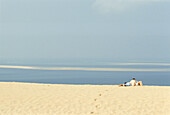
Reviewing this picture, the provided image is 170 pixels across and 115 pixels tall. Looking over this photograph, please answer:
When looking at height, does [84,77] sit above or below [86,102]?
above

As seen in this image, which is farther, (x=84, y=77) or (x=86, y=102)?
(x=84, y=77)

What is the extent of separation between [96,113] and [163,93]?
19.1 feet

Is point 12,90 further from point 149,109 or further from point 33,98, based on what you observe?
point 149,109

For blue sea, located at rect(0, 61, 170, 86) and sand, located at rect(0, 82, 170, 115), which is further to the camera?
blue sea, located at rect(0, 61, 170, 86)

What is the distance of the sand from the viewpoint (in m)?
15.1

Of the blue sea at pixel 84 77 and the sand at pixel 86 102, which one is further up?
the blue sea at pixel 84 77

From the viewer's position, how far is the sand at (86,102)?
49.4 feet

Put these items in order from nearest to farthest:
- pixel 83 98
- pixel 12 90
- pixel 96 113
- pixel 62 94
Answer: pixel 96 113
pixel 83 98
pixel 62 94
pixel 12 90

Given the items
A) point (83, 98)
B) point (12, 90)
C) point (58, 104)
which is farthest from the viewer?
point (12, 90)

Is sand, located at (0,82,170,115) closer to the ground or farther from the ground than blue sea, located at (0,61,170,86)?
closer to the ground

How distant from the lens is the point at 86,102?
16.5 metres

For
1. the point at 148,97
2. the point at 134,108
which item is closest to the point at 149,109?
the point at 134,108

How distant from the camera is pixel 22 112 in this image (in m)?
14.9

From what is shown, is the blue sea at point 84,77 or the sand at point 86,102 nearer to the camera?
the sand at point 86,102
